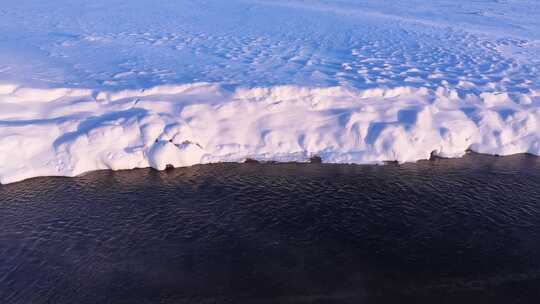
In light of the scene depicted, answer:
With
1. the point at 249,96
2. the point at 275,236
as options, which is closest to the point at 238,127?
the point at 249,96

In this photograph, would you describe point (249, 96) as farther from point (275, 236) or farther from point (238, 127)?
point (275, 236)

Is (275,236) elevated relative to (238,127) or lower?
lower

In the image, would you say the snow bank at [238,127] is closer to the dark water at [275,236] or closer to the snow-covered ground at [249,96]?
the snow-covered ground at [249,96]

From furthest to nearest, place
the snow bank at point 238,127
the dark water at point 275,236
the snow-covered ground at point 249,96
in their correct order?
the snow-covered ground at point 249,96 → the snow bank at point 238,127 → the dark water at point 275,236

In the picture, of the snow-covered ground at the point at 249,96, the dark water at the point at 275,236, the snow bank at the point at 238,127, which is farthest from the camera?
the snow-covered ground at the point at 249,96

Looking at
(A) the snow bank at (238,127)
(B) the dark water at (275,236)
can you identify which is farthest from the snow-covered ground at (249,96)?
(B) the dark water at (275,236)

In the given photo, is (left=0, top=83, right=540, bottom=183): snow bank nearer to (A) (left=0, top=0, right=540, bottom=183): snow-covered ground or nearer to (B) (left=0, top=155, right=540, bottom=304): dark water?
(A) (left=0, top=0, right=540, bottom=183): snow-covered ground
